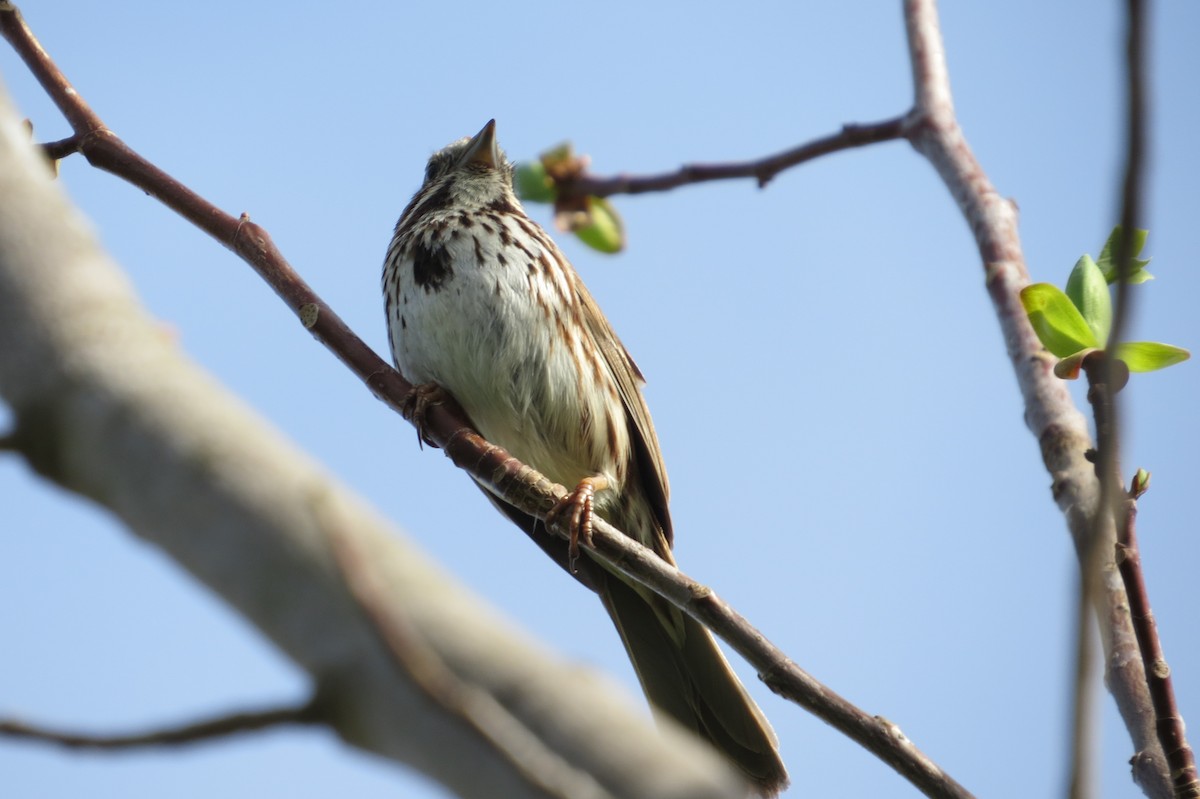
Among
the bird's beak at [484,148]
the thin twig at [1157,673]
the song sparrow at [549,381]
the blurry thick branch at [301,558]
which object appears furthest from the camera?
the bird's beak at [484,148]

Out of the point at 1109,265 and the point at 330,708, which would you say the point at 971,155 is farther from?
the point at 330,708

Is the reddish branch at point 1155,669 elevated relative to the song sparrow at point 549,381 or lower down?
lower down

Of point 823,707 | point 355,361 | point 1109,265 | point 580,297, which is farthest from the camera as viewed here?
point 580,297

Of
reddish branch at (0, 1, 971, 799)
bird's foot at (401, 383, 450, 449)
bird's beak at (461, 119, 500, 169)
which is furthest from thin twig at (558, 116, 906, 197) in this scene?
bird's beak at (461, 119, 500, 169)

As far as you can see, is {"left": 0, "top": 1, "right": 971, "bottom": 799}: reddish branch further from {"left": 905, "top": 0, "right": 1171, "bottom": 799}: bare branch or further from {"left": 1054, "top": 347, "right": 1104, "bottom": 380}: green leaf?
{"left": 1054, "top": 347, "right": 1104, "bottom": 380}: green leaf

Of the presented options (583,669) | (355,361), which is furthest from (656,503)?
(583,669)

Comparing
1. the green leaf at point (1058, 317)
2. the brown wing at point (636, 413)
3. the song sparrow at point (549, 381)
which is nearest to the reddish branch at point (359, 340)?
the song sparrow at point (549, 381)

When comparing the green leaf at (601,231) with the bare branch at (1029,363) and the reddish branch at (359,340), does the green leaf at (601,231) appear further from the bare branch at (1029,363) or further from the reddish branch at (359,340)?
the bare branch at (1029,363)
